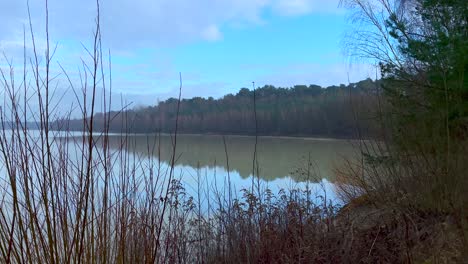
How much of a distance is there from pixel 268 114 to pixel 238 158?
11558mm

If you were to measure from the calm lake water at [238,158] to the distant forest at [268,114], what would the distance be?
0.16m

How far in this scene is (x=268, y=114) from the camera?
25.3 m

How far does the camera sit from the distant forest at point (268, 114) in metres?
2.97

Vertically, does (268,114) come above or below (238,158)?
above

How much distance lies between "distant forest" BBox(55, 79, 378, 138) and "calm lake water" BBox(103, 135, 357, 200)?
0.16 meters

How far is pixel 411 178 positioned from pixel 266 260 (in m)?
1.69

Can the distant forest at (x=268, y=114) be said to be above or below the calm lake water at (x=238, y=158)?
above

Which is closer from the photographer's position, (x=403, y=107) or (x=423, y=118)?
(x=423, y=118)

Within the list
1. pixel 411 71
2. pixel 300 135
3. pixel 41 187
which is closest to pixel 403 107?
pixel 411 71

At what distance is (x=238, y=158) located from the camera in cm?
1410

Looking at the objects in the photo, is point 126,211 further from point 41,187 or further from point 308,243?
point 308,243

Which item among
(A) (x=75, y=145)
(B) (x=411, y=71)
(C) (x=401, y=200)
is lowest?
(C) (x=401, y=200)

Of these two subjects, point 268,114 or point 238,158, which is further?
point 268,114

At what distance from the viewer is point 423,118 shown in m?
5.29
